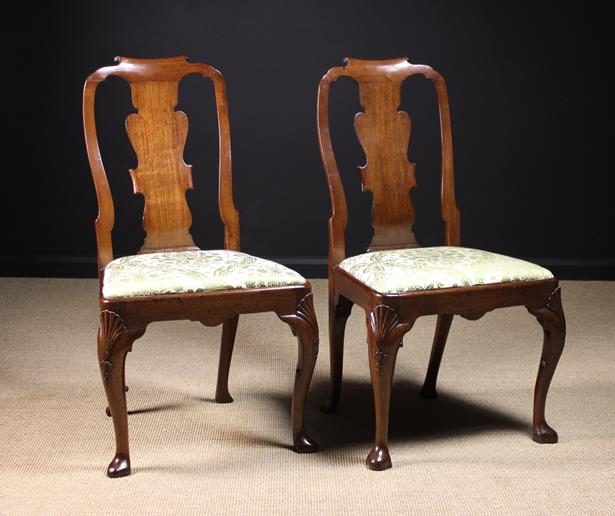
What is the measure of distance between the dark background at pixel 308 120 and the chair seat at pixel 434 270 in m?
1.98

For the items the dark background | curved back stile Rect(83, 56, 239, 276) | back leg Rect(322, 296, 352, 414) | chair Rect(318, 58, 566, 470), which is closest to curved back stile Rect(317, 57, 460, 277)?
chair Rect(318, 58, 566, 470)

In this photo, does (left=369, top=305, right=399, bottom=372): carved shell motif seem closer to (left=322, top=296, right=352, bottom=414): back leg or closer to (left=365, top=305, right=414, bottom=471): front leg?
(left=365, top=305, right=414, bottom=471): front leg

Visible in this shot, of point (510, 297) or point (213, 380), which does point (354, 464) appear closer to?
point (510, 297)

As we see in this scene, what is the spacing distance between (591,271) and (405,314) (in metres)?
2.44

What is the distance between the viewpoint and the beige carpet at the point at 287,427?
7.84 ft

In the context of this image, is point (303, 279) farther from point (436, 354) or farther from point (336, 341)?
point (436, 354)

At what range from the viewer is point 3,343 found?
369cm

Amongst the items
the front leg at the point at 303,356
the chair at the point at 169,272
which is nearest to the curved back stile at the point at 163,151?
the chair at the point at 169,272

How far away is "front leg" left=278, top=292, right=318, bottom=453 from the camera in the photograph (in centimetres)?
255

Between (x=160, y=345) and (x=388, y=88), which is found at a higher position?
(x=388, y=88)

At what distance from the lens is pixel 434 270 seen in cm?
256

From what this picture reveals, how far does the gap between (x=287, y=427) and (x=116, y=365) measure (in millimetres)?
597

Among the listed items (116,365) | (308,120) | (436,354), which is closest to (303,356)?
(116,365)

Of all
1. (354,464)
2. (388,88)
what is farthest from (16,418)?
(388,88)
